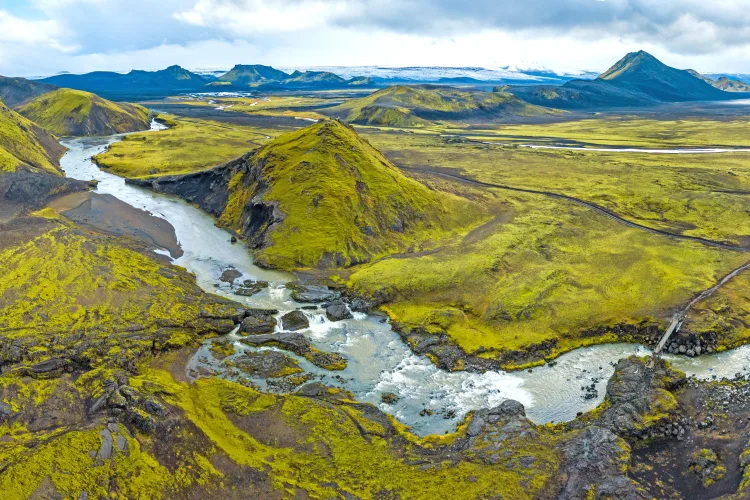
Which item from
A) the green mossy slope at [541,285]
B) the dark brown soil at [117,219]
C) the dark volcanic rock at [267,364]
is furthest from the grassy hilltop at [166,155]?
the dark volcanic rock at [267,364]

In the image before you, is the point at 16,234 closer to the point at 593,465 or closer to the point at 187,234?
the point at 187,234

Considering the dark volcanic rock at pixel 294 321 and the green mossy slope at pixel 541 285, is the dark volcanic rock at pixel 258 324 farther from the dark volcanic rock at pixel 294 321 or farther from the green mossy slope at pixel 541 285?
the green mossy slope at pixel 541 285

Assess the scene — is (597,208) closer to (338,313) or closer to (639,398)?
(639,398)

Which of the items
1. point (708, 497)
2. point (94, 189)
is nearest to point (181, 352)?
point (708, 497)

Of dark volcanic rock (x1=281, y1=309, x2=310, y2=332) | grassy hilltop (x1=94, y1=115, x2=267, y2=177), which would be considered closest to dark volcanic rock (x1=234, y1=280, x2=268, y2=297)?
dark volcanic rock (x1=281, y1=309, x2=310, y2=332)

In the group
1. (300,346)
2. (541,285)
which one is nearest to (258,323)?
(300,346)

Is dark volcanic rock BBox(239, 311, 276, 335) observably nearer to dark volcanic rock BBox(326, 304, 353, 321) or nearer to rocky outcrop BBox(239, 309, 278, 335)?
rocky outcrop BBox(239, 309, 278, 335)
